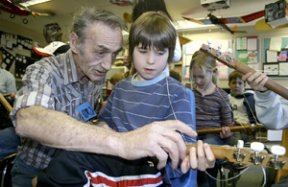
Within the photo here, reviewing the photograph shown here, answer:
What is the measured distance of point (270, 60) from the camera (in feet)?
16.1

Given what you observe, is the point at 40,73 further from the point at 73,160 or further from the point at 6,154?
the point at 6,154

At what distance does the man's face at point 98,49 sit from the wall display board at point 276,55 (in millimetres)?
4220

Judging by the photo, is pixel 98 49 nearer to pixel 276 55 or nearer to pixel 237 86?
pixel 237 86

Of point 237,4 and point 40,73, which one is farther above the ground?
point 237,4

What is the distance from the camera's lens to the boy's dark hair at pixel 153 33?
3.45 feet

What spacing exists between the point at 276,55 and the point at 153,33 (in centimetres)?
449

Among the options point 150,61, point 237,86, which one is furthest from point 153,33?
point 237,86

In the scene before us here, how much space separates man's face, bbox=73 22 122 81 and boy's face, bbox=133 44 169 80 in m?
0.11

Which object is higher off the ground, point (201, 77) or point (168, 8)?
point (168, 8)

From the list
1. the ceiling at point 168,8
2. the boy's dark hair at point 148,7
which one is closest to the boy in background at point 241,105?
the boy's dark hair at point 148,7

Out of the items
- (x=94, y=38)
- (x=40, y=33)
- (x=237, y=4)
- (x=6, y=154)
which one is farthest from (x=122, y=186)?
(x=40, y=33)

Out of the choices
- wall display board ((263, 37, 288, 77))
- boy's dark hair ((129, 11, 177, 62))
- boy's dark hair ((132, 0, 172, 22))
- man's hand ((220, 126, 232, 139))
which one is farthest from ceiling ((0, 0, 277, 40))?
boy's dark hair ((129, 11, 177, 62))

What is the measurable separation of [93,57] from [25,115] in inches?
16.9

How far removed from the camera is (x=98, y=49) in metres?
1.09
